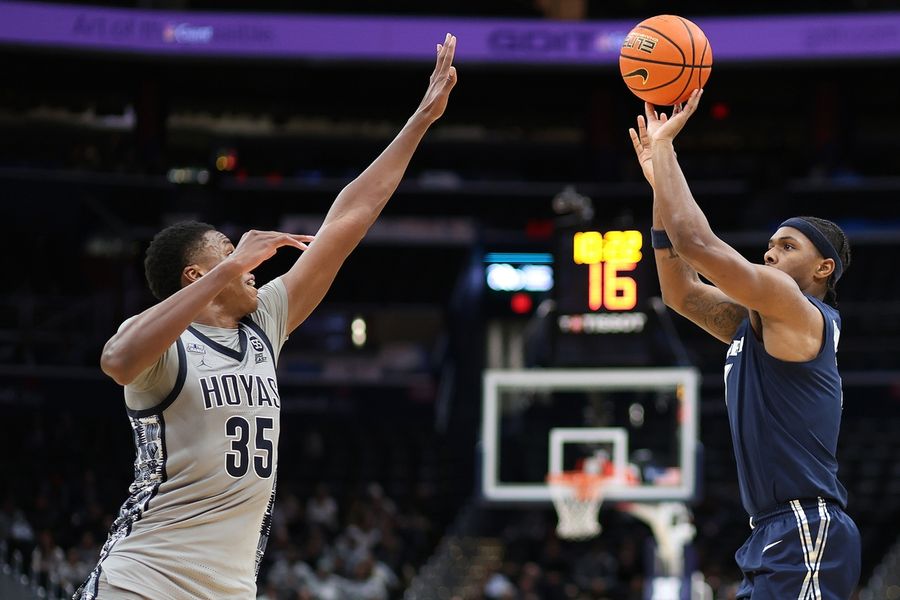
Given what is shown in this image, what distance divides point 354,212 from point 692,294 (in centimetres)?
125

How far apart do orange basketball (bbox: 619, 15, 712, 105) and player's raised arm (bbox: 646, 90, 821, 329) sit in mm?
749

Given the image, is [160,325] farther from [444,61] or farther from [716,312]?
[716,312]

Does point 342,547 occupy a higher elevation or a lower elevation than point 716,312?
lower

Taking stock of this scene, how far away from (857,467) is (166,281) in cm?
1838

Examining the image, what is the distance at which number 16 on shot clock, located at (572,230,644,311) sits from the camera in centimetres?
1296

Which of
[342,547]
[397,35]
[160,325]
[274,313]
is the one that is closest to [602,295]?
[342,547]

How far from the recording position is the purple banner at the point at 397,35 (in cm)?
1964

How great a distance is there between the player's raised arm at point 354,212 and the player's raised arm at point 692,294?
72 centimetres

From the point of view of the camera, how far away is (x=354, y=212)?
14.7ft

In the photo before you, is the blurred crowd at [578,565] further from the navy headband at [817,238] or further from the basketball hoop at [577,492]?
the navy headband at [817,238]

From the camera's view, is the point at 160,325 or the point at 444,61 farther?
the point at 444,61

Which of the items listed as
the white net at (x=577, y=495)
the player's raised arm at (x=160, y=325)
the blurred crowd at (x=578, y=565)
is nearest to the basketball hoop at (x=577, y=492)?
the white net at (x=577, y=495)

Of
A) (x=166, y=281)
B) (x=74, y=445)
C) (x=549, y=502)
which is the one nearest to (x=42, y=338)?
(x=74, y=445)

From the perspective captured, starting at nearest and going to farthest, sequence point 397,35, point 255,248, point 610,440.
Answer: point 255,248, point 610,440, point 397,35
